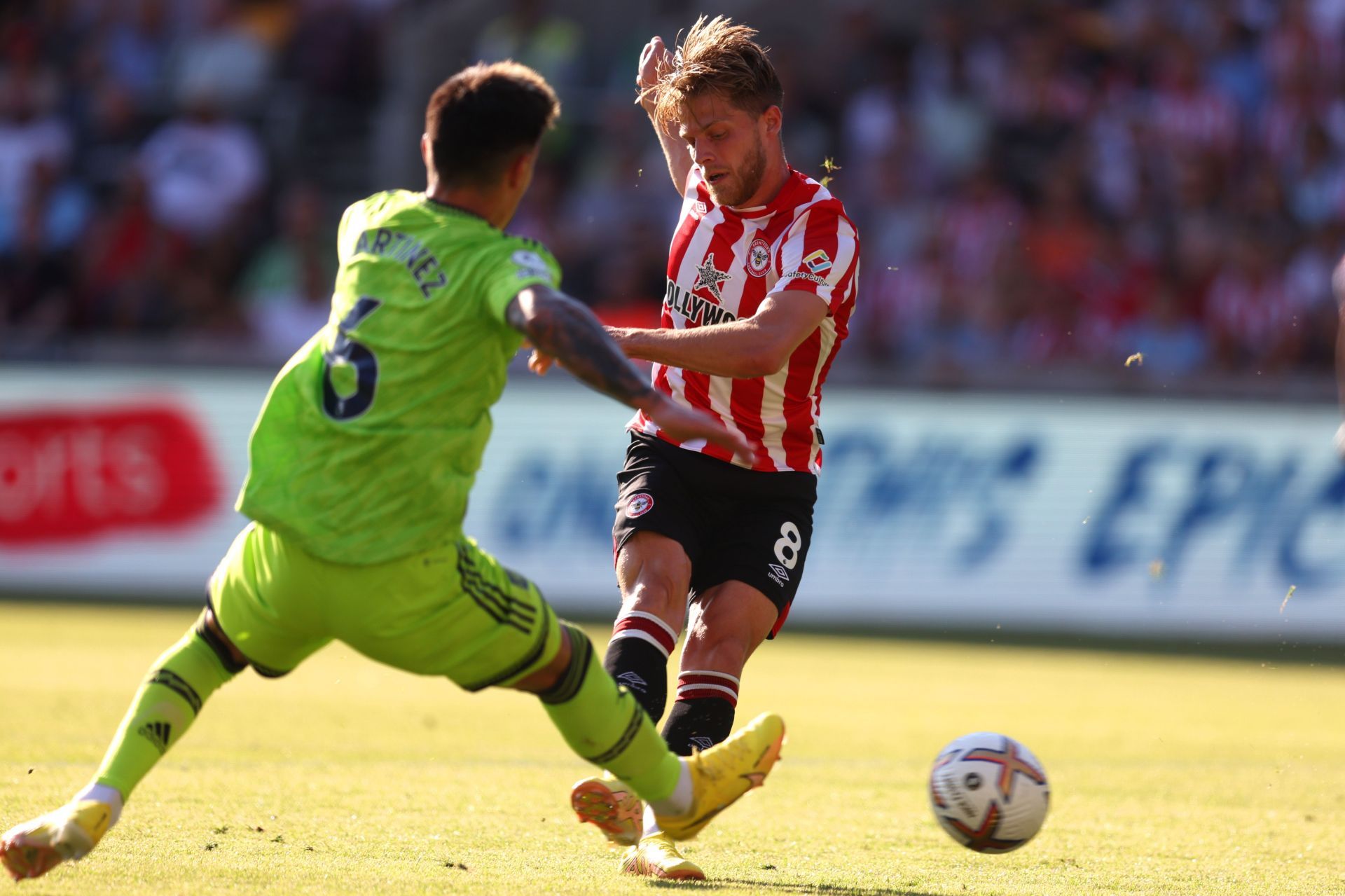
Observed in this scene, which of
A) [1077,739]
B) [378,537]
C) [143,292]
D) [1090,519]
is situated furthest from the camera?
[143,292]

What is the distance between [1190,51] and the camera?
16.2 meters

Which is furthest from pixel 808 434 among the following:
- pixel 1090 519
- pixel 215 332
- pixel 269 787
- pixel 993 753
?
pixel 215 332

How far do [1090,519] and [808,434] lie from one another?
800 cm

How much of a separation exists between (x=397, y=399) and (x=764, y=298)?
67.5 inches

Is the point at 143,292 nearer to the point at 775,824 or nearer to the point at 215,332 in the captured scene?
the point at 215,332

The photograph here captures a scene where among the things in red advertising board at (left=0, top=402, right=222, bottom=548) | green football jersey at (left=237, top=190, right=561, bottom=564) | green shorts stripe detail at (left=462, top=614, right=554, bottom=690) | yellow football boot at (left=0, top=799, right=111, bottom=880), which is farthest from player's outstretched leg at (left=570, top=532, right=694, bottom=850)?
red advertising board at (left=0, top=402, right=222, bottom=548)

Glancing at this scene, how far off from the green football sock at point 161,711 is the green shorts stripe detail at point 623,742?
0.98m

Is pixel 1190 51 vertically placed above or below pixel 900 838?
above

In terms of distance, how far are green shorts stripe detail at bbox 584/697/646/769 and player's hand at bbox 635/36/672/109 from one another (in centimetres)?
241

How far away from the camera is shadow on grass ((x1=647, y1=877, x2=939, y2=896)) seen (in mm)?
4957

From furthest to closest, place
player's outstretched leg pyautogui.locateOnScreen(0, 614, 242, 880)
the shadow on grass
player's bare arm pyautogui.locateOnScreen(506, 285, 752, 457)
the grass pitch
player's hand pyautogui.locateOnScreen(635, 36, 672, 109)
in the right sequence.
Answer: player's hand pyautogui.locateOnScreen(635, 36, 672, 109)
the grass pitch
the shadow on grass
player's outstretched leg pyautogui.locateOnScreen(0, 614, 242, 880)
player's bare arm pyautogui.locateOnScreen(506, 285, 752, 457)

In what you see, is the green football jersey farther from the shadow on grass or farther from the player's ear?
the player's ear

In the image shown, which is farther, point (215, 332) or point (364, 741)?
point (215, 332)

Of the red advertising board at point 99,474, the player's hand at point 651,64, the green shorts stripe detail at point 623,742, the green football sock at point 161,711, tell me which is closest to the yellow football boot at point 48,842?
the green football sock at point 161,711
